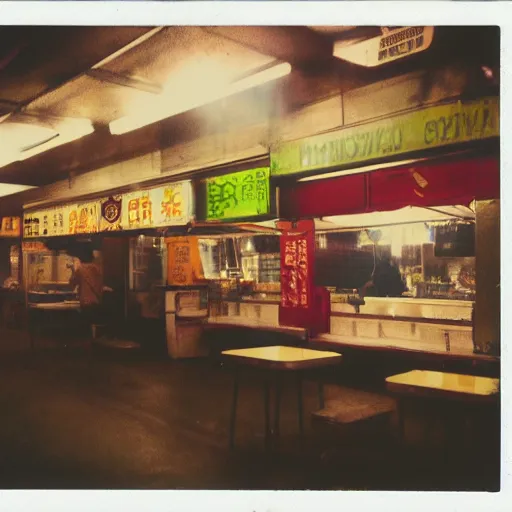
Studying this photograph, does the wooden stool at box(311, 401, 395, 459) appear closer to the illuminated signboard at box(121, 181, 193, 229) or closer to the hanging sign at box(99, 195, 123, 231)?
the illuminated signboard at box(121, 181, 193, 229)

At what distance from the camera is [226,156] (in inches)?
312

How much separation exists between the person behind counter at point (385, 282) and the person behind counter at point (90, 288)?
20.4 feet

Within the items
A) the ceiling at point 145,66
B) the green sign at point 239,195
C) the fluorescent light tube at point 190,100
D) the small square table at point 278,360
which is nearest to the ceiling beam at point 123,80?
the ceiling at point 145,66

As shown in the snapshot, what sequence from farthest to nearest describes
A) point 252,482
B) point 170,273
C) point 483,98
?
point 170,273 < point 252,482 < point 483,98

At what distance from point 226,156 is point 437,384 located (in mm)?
4814

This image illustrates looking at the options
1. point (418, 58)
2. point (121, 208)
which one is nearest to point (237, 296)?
point (121, 208)

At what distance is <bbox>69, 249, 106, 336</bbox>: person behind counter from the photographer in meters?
11.9

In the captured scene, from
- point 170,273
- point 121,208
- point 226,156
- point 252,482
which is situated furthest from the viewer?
point 170,273

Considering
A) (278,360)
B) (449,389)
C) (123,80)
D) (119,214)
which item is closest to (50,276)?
(119,214)

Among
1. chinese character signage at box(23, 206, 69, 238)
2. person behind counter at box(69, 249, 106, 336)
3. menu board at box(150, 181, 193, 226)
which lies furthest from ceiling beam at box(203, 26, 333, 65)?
person behind counter at box(69, 249, 106, 336)

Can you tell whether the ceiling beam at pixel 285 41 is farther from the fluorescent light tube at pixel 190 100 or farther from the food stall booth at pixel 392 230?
the food stall booth at pixel 392 230

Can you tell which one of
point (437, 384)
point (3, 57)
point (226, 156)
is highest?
point (3, 57)

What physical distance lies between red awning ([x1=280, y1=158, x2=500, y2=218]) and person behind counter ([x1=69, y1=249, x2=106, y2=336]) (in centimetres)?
665
